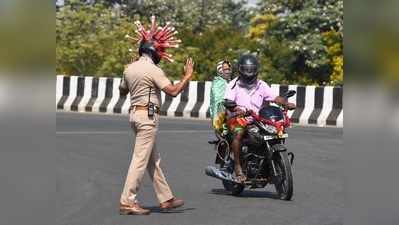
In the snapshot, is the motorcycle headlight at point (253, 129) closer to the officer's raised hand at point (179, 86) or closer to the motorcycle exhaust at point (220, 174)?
the motorcycle exhaust at point (220, 174)

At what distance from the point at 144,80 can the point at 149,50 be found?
0.29 meters

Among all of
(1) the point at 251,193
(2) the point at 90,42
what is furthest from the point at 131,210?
(2) the point at 90,42

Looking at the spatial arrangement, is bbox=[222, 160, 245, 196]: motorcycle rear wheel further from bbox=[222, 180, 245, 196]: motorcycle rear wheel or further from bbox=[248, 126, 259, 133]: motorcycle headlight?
bbox=[248, 126, 259, 133]: motorcycle headlight

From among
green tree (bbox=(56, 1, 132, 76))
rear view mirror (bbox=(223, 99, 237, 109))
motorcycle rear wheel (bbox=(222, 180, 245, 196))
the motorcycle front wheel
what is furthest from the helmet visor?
green tree (bbox=(56, 1, 132, 76))

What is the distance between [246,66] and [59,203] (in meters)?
2.52

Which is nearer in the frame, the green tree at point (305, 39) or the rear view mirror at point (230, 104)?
the rear view mirror at point (230, 104)

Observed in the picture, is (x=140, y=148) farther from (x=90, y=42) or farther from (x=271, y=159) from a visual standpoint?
(x=90, y=42)

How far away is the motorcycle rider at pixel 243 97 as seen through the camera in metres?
11.7

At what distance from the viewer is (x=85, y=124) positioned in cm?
2377

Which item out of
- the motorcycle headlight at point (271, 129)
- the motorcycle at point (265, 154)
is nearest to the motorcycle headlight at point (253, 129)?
the motorcycle at point (265, 154)

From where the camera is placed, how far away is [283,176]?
11.3 metres
